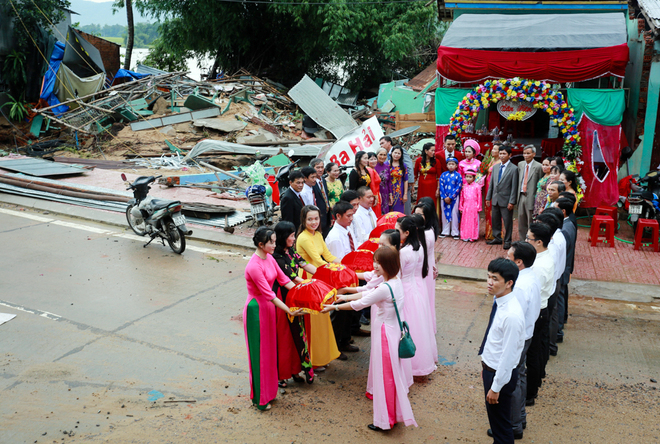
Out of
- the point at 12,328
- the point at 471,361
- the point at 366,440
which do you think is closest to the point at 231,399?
the point at 366,440

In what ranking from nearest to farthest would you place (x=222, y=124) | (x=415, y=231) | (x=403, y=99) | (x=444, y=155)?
(x=415, y=231) < (x=444, y=155) < (x=222, y=124) < (x=403, y=99)

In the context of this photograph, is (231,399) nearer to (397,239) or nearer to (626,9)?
(397,239)

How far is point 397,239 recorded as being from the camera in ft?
15.6

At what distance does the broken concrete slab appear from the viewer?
18.3 meters

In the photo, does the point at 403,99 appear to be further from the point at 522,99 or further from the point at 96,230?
the point at 96,230

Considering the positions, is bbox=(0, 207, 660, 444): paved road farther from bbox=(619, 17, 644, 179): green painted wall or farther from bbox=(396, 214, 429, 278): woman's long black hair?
bbox=(619, 17, 644, 179): green painted wall

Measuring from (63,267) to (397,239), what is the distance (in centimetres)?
583

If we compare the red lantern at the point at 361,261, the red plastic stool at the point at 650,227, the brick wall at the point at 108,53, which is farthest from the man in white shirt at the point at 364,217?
the brick wall at the point at 108,53

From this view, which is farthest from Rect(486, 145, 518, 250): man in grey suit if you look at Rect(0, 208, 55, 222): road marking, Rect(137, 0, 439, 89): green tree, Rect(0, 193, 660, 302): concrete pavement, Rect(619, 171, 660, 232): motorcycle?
Rect(137, 0, 439, 89): green tree

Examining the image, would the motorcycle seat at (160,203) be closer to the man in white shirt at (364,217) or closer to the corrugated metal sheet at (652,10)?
the man in white shirt at (364,217)

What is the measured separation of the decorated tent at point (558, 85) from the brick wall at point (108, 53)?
17828 mm

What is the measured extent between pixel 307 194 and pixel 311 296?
3185mm

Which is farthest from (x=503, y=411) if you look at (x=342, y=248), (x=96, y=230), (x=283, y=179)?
(x=96, y=230)

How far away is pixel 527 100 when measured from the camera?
37.6 ft
